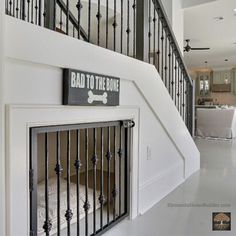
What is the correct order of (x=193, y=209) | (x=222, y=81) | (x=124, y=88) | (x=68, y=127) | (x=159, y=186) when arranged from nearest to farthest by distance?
(x=68, y=127)
(x=124, y=88)
(x=193, y=209)
(x=159, y=186)
(x=222, y=81)

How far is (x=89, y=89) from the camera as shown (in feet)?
6.07

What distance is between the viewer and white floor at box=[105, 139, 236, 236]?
2178 millimetres

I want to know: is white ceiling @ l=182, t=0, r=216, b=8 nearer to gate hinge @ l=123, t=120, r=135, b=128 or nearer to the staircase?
Answer: the staircase

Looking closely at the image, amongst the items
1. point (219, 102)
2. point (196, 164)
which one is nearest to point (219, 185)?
point (196, 164)

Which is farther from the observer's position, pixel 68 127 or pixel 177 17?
pixel 177 17

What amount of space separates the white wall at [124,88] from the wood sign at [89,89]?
0.14ft

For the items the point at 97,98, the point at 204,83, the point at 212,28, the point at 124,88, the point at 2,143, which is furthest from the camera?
the point at 204,83

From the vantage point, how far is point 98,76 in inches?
76.7

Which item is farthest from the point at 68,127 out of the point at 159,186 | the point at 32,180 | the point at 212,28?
the point at 212,28
